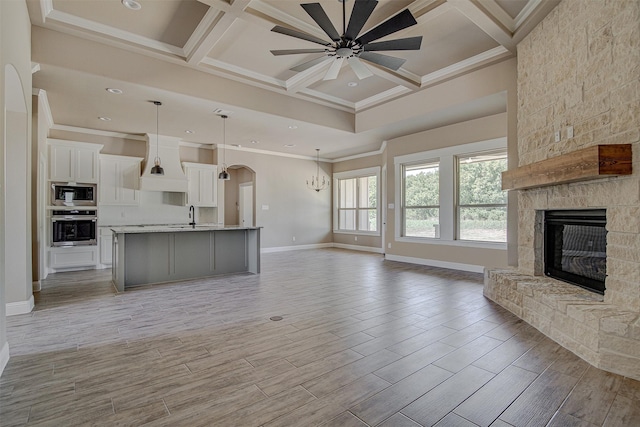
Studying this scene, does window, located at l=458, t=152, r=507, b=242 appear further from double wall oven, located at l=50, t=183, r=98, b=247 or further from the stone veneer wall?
double wall oven, located at l=50, t=183, r=98, b=247

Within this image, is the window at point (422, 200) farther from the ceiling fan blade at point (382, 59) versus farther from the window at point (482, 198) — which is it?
the ceiling fan blade at point (382, 59)

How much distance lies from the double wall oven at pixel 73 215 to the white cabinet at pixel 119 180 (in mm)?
314

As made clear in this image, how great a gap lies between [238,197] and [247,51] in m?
7.62

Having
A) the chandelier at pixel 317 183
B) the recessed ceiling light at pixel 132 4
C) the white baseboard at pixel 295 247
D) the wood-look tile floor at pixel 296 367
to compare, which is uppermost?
the recessed ceiling light at pixel 132 4

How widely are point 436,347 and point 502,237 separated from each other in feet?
12.8

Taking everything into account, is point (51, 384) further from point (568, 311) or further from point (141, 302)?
point (568, 311)

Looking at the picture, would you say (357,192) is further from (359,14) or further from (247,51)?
(359,14)

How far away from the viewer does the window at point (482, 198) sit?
5.92 meters

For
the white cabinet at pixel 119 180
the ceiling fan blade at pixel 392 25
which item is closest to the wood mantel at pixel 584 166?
the ceiling fan blade at pixel 392 25

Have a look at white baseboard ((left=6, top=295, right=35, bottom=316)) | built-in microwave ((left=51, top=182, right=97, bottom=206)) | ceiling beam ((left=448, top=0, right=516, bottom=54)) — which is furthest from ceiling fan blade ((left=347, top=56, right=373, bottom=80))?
built-in microwave ((left=51, top=182, right=97, bottom=206))

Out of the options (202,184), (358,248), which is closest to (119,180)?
(202,184)

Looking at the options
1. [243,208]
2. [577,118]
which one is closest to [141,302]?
[577,118]

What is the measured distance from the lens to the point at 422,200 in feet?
23.9

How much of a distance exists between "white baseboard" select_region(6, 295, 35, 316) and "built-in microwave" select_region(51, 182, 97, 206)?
3.30 meters
